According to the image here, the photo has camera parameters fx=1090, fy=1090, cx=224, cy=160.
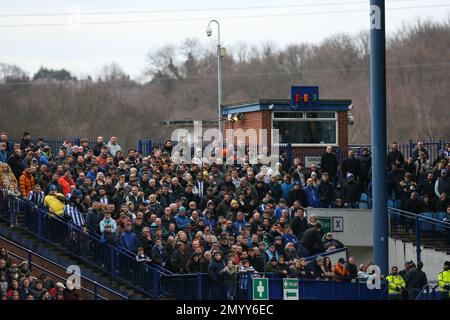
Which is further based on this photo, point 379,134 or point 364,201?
point 364,201

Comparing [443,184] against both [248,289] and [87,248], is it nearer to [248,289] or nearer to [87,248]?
[248,289]

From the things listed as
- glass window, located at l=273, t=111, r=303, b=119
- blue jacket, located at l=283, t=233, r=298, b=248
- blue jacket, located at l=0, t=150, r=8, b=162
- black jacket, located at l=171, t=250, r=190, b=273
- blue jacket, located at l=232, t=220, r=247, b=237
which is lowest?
black jacket, located at l=171, t=250, r=190, b=273

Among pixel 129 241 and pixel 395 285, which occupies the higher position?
pixel 129 241

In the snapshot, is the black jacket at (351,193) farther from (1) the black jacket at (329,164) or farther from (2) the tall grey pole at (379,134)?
(2) the tall grey pole at (379,134)

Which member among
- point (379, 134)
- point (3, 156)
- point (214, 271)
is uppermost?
point (379, 134)

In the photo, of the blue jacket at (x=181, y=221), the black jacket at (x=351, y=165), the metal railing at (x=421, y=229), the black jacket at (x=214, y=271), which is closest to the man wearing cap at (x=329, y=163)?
the black jacket at (x=351, y=165)

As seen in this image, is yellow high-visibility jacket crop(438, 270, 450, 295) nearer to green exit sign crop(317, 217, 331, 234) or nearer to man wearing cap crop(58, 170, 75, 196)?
green exit sign crop(317, 217, 331, 234)

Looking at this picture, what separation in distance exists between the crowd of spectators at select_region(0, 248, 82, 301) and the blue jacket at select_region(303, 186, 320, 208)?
9.39 m

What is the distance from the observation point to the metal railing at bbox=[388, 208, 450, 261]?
30.0 meters

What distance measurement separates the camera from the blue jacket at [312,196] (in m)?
30.5

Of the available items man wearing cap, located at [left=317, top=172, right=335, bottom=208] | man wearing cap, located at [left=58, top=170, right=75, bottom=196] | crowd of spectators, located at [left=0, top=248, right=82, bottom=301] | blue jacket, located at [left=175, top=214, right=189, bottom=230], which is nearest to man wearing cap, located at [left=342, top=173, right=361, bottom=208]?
man wearing cap, located at [left=317, top=172, right=335, bottom=208]

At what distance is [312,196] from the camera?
3058 centimetres

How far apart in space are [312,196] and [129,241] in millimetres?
7040

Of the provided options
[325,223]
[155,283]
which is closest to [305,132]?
[325,223]
